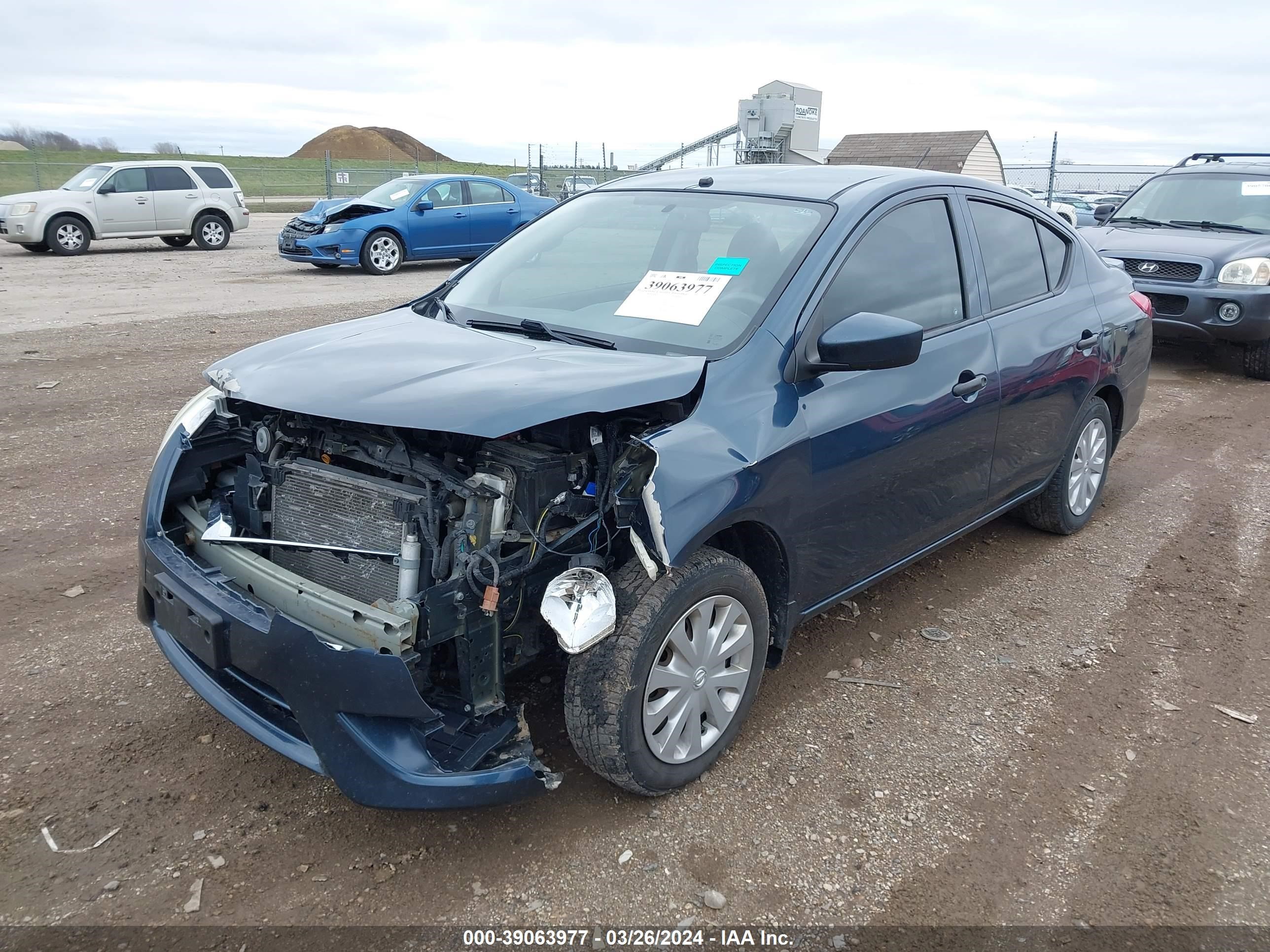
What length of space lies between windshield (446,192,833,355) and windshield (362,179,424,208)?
484 inches

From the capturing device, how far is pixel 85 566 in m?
4.38

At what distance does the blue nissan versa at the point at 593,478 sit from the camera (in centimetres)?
256

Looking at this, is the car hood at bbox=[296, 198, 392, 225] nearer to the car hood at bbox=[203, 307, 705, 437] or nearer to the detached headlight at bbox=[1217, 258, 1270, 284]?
the detached headlight at bbox=[1217, 258, 1270, 284]

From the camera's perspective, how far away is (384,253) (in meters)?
15.5

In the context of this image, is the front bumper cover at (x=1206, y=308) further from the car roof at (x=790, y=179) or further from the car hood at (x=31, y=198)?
the car hood at (x=31, y=198)

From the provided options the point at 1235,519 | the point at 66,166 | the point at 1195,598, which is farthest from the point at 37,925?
the point at 66,166

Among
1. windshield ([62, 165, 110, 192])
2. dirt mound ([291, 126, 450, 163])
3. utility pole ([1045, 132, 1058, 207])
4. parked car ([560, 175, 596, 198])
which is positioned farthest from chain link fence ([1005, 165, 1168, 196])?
dirt mound ([291, 126, 450, 163])

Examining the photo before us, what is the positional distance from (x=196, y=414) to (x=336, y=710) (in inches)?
53.7

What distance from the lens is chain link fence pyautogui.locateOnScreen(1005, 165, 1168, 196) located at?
2800 centimetres

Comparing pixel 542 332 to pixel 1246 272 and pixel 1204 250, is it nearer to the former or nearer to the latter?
pixel 1246 272

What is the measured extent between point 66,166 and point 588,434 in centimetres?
3303

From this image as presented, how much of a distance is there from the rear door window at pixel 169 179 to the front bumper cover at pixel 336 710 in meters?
17.6

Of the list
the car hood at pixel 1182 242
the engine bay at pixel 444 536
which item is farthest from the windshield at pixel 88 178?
the engine bay at pixel 444 536

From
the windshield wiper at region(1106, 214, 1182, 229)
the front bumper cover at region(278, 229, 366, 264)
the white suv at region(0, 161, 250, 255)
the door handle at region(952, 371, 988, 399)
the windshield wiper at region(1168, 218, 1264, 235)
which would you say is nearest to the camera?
the door handle at region(952, 371, 988, 399)
